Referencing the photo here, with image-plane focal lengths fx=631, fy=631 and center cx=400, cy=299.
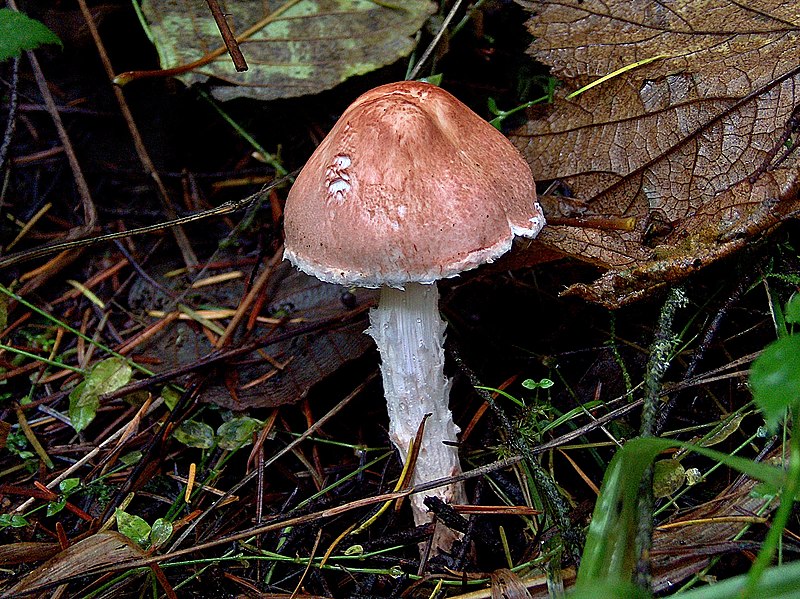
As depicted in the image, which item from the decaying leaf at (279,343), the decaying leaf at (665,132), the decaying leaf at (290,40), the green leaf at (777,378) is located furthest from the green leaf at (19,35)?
the green leaf at (777,378)

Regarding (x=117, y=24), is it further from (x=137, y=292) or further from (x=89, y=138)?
(x=137, y=292)

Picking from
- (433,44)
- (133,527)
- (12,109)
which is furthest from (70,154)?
(133,527)

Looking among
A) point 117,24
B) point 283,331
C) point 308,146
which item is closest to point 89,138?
point 117,24

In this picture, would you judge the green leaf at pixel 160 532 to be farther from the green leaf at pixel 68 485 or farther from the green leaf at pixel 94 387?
the green leaf at pixel 94 387

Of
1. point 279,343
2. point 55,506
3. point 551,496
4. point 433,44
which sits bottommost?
point 55,506

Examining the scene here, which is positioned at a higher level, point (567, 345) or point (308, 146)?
point (308, 146)

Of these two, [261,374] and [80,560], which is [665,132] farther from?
[80,560]

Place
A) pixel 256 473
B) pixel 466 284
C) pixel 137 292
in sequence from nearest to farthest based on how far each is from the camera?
pixel 256 473 → pixel 466 284 → pixel 137 292
